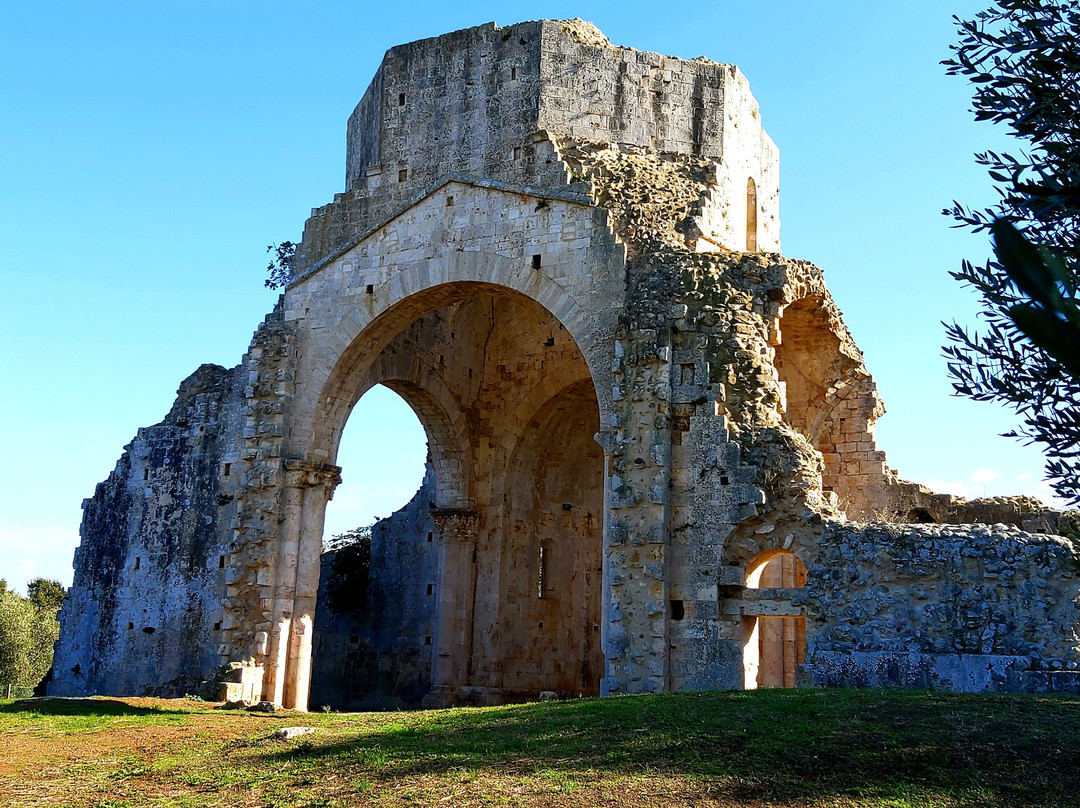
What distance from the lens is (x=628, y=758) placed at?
9.16 m

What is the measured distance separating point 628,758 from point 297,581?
34.8ft

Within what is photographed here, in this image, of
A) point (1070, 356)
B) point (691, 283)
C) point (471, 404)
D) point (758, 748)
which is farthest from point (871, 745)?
point (471, 404)

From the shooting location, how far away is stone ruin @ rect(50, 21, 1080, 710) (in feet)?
47.7

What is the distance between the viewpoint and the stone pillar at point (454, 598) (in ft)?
71.0

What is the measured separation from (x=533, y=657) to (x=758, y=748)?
13952 mm

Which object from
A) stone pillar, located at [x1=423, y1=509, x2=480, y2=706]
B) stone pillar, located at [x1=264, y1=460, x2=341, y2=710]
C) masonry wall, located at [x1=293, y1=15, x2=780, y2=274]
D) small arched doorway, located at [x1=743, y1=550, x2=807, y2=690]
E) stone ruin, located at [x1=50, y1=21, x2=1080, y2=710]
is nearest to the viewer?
stone ruin, located at [x1=50, y1=21, x2=1080, y2=710]

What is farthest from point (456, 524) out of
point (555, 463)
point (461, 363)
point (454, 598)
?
point (461, 363)

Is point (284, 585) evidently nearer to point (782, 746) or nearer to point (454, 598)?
point (454, 598)

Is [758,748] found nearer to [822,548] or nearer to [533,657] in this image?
[822,548]

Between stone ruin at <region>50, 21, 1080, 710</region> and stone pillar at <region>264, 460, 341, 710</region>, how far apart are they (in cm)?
5

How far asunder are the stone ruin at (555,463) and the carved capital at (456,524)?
0.04 meters

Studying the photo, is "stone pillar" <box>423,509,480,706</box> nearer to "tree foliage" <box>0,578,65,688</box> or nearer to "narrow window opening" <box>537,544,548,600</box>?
"narrow window opening" <box>537,544,548,600</box>

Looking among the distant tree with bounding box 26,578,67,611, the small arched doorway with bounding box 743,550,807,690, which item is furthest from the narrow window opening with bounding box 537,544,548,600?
the distant tree with bounding box 26,578,67,611

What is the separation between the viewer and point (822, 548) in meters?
14.6
